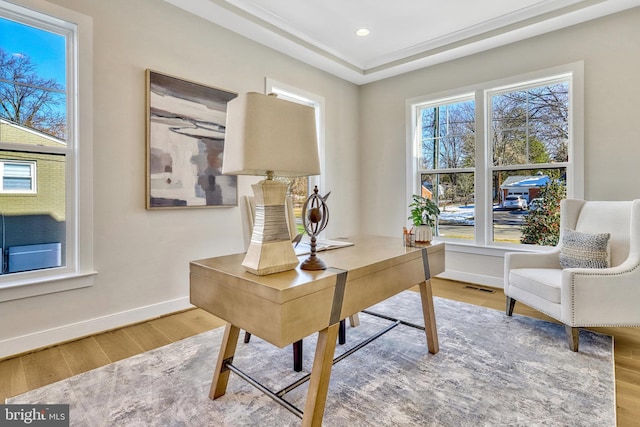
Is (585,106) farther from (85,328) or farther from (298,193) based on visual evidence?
(85,328)

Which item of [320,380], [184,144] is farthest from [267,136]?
[184,144]

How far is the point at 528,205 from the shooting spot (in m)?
3.63

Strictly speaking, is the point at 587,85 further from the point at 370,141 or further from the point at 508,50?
the point at 370,141

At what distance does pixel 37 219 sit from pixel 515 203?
4.50 meters

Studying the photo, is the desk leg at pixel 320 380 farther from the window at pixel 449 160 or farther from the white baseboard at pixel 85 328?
the window at pixel 449 160

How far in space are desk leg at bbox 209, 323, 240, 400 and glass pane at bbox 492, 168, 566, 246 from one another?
11.0 ft

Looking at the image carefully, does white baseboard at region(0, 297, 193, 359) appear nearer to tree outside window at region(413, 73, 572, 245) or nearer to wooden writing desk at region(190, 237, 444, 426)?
wooden writing desk at region(190, 237, 444, 426)

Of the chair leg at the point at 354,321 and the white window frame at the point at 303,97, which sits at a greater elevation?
the white window frame at the point at 303,97

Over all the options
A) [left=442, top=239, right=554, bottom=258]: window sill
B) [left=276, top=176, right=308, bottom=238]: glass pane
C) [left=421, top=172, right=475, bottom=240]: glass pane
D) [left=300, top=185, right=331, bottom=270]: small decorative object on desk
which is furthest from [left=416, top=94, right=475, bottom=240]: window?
[left=300, top=185, right=331, bottom=270]: small decorative object on desk

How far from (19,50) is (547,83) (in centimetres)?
471

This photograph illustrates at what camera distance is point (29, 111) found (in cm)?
228

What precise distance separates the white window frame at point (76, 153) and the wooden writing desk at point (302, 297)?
4.72 feet

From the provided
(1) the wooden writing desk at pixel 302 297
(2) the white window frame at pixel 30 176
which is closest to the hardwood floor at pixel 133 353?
(1) the wooden writing desk at pixel 302 297

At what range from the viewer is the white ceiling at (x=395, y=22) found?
3014 millimetres
